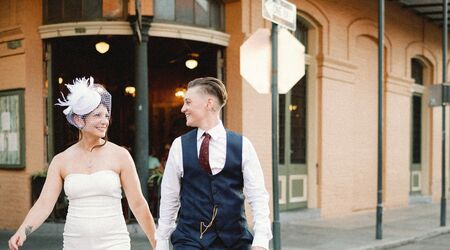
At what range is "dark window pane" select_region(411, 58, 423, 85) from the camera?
19078 mm

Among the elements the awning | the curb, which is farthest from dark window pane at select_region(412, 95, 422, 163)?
the curb

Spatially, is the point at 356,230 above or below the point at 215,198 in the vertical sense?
below

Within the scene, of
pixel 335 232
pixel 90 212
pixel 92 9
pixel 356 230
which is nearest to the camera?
pixel 90 212

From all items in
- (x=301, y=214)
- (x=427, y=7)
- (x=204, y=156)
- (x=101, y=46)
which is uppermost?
(x=427, y=7)

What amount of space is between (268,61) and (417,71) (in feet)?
43.1

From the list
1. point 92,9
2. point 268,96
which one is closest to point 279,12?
point 92,9

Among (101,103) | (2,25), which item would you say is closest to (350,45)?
(2,25)

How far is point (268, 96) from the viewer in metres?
12.3

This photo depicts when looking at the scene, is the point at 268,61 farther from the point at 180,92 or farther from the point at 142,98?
the point at 180,92

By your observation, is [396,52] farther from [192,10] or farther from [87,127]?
[87,127]

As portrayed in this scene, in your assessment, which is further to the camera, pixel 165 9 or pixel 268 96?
pixel 268 96

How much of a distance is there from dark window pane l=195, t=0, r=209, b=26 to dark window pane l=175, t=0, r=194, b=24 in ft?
0.34

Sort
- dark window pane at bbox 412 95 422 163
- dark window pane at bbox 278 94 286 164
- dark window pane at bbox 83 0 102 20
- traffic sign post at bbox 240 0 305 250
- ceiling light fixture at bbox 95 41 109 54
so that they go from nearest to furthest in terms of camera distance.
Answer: traffic sign post at bbox 240 0 305 250 < dark window pane at bbox 83 0 102 20 < ceiling light fixture at bbox 95 41 109 54 < dark window pane at bbox 278 94 286 164 < dark window pane at bbox 412 95 422 163

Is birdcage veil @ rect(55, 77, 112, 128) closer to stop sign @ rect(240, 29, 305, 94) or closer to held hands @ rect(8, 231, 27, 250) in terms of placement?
held hands @ rect(8, 231, 27, 250)
